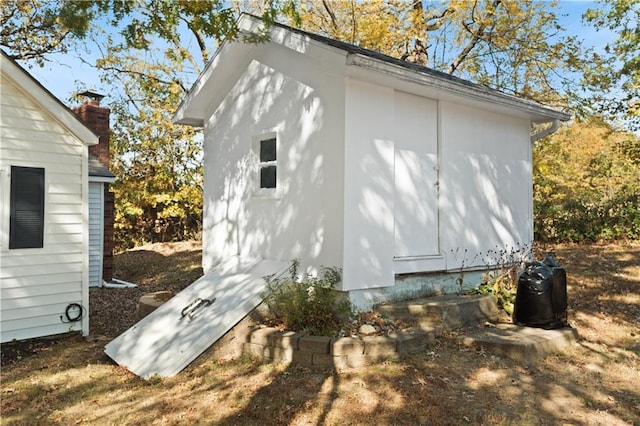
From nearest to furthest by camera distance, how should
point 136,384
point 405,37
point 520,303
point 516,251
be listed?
point 136,384
point 520,303
point 516,251
point 405,37

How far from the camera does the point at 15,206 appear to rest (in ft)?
19.8

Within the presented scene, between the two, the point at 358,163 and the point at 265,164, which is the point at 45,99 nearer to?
the point at 265,164

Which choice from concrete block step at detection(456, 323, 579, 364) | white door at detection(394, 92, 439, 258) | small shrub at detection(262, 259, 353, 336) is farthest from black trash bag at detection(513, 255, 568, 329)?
small shrub at detection(262, 259, 353, 336)

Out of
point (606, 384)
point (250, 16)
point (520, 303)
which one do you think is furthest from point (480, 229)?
point (250, 16)

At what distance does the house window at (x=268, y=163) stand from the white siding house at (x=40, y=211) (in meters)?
2.46

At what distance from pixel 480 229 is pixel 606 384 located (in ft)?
10.2

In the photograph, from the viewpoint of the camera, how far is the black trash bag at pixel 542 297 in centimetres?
562

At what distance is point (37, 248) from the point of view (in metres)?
6.22

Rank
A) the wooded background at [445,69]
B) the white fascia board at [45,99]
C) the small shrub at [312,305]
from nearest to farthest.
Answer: the small shrub at [312,305] < the white fascia board at [45,99] < the wooded background at [445,69]

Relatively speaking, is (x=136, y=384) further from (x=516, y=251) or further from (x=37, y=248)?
(x=516, y=251)

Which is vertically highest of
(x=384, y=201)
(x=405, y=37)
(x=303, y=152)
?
(x=405, y=37)

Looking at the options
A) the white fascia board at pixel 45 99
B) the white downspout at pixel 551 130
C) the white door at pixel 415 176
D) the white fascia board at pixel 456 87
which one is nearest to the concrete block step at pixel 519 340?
the white door at pixel 415 176

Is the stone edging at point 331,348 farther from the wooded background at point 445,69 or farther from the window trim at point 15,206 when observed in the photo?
the wooded background at point 445,69

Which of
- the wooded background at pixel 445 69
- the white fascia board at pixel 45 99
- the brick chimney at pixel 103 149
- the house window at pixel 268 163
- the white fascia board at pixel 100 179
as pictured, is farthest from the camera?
the wooded background at pixel 445 69
